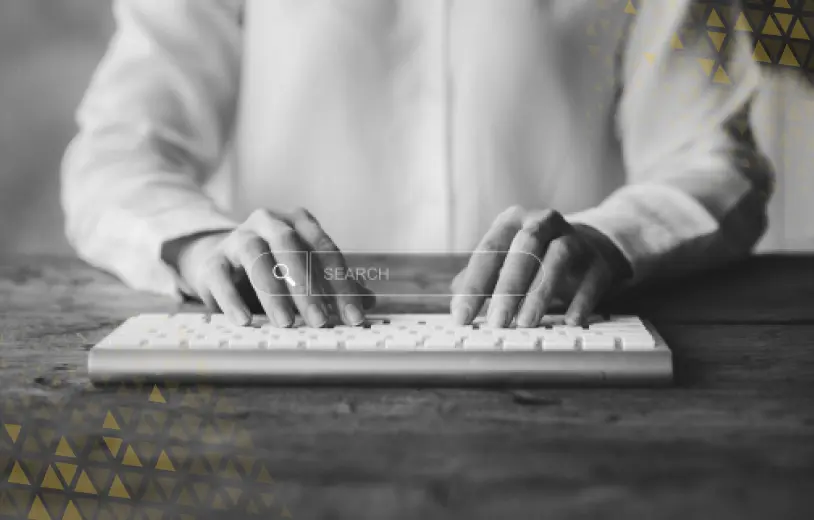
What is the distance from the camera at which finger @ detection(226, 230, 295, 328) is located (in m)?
0.44

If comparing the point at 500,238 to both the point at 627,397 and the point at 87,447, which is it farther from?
the point at 87,447

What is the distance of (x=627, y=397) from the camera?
330 mm

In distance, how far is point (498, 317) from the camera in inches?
16.9

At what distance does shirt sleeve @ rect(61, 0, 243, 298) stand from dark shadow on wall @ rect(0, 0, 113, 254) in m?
0.02

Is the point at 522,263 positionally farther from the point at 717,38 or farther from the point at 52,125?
the point at 52,125

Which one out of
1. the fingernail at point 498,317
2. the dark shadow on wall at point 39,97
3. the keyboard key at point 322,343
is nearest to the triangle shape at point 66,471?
the keyboard key at point 322,343

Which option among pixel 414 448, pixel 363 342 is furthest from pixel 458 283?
pixel 414 448

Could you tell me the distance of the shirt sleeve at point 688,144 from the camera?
2.13ft

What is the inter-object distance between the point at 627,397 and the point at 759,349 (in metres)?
0.13

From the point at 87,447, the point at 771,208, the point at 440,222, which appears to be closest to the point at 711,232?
the point at 771,208

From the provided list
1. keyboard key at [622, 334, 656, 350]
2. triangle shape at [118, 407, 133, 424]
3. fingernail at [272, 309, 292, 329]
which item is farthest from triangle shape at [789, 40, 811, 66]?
triangle shape at [118, 407, 133, 424]

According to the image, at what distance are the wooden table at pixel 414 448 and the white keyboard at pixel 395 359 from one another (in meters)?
0.01

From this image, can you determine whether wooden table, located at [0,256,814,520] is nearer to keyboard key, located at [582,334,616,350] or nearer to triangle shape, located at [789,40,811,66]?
keyboard key, located at [582,334,616,350]

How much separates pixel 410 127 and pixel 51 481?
1.53ft
